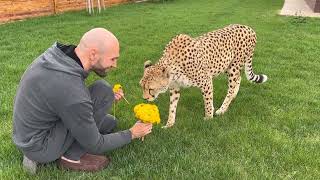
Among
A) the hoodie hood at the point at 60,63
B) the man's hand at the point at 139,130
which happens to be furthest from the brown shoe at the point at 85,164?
the hoodie hood at the point at 60,63

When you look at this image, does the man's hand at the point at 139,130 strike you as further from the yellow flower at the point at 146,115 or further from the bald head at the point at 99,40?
the bald head at the point at 99,40

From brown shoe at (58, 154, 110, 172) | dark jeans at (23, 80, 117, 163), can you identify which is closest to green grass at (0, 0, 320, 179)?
brown shoe at (58, 154, 110, 172)

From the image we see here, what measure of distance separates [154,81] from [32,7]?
1023 cm

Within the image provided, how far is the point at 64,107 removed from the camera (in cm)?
364

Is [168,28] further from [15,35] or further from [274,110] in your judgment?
[274,110]

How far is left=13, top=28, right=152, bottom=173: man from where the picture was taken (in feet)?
12.0

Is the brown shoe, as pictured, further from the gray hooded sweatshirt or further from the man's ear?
the man's ear

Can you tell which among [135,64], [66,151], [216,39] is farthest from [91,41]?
[135,64]

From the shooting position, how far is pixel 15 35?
36.4ft

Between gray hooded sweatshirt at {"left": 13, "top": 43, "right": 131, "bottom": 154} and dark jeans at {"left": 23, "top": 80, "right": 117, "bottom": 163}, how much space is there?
0.04m

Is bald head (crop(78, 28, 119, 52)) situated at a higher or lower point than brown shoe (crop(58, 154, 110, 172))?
higher

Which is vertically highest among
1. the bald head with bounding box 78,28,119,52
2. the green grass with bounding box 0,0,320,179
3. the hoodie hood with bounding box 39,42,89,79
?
the bald head with bounding box 78,28,119,52

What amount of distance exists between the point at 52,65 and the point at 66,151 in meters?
0.89

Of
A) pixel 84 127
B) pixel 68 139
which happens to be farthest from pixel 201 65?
A: pixel 84 127
